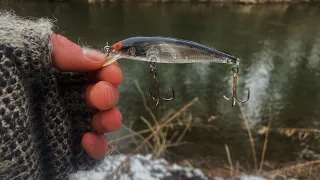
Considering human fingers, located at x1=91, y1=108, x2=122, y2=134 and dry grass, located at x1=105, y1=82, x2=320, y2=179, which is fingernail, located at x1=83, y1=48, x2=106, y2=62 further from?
dry grass, located at x1=105, y1=82, x2=320, y2=179

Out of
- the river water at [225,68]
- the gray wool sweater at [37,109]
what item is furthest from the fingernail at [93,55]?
the river water at [225,68]

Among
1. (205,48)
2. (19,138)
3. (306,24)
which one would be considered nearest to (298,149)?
(205,48)

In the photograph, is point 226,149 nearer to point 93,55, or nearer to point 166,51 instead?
point 166,51

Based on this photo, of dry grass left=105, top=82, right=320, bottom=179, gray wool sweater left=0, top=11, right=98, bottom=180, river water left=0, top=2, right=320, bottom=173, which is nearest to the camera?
gray wool sweater left=0, top=11, right=98, bottom=180

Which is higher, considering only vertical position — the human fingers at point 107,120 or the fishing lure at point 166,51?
the fishing lure at point 166,51

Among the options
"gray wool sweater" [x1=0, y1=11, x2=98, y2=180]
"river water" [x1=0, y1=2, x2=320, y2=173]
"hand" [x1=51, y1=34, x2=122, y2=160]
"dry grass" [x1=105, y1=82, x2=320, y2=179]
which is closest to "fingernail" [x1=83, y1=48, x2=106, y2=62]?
"hand" [x1=51, y1=34, x2=122, y2=160]

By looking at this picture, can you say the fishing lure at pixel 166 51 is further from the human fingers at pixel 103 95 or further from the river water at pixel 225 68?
the river water at pixel 225 68

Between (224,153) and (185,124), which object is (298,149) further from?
(185,124)
